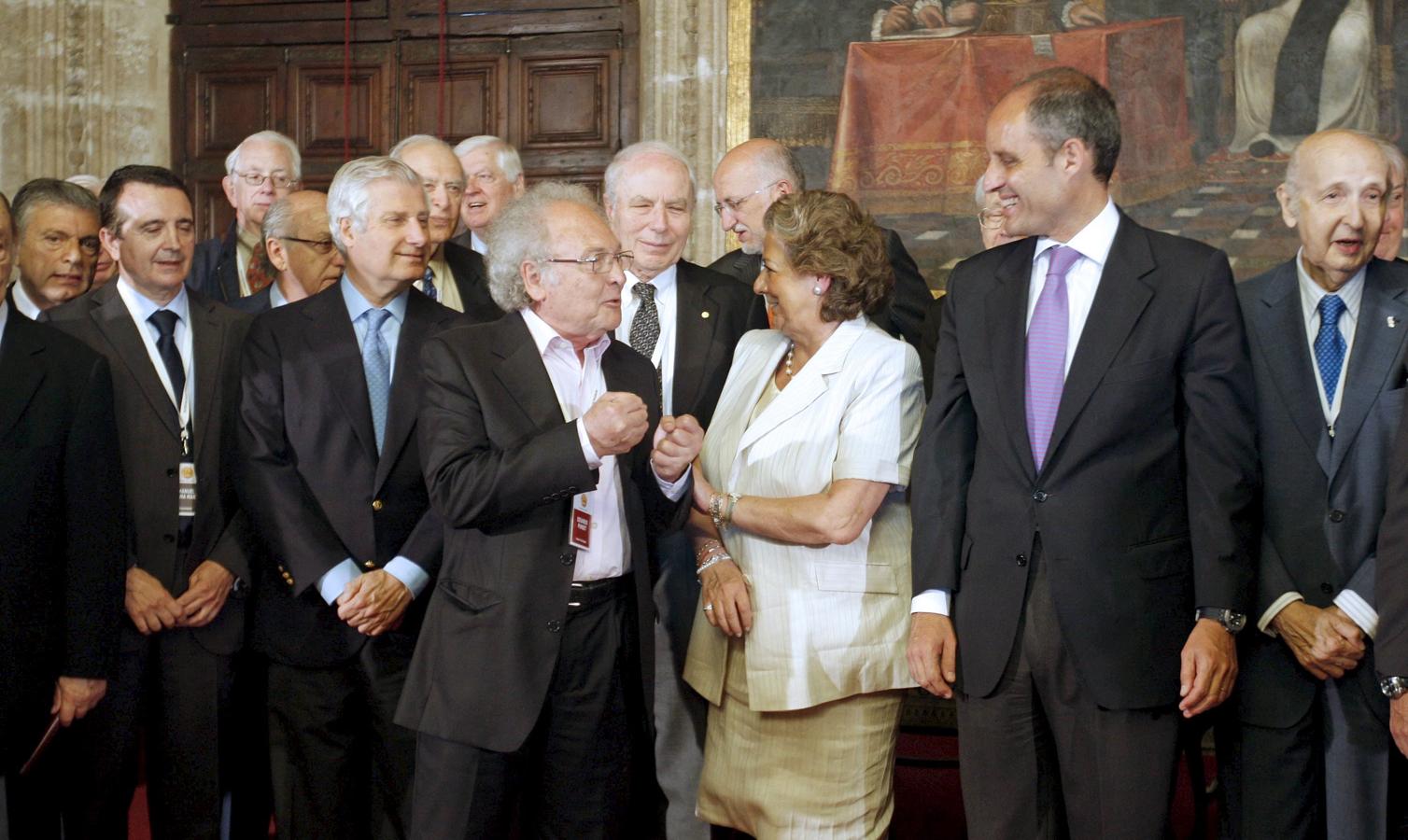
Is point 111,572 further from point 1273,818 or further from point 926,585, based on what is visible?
point 1273,818

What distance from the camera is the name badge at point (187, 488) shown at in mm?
3875

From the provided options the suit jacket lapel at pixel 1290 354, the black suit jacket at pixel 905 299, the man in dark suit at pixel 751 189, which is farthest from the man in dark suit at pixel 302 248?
the suit jacket lapel at pixel 1290 354

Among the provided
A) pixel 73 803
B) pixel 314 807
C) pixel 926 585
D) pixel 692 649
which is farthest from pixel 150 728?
pixel 926 585

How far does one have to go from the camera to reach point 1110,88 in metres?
7.00

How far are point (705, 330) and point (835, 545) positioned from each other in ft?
2.94

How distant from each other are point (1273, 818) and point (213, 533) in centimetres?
268

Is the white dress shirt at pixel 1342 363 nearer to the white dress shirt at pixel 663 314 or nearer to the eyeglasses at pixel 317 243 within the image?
the white dress shirt at pixel 663 314

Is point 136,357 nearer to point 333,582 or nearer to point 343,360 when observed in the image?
point 343,360

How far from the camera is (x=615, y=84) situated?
7.69 meters

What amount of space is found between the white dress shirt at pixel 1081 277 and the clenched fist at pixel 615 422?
73 centimetres

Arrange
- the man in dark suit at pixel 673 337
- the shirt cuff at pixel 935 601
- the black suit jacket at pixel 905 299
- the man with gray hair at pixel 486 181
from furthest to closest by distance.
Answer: the man with gray hair at pixel 486 181, the black suit jacket at pixel 905 299, the man in dark suit at pixel 673 337, the shirt cuff at pixel 935 601

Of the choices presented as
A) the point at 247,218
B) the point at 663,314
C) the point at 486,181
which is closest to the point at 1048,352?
the point at 663,314

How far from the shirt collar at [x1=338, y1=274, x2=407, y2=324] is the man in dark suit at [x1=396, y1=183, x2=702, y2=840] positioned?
584mm

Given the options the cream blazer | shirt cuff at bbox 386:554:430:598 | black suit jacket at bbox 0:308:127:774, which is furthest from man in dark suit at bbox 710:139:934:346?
black suit jacket at bbox 0:308:127:774
